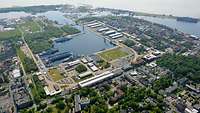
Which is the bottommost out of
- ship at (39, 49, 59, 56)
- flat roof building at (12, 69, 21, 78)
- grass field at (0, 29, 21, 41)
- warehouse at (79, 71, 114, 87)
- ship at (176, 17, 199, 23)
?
flat roof building at (12, 69, 21, 78)

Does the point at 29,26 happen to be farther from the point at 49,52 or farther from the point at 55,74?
the point at 55,74

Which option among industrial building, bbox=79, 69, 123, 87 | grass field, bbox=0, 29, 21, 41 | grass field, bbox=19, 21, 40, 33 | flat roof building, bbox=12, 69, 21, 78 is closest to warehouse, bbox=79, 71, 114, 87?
industrial building, bbox=79, 69, 123, 87

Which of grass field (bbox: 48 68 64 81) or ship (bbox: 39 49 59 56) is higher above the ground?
ship (bbox: 39 49 59 56)

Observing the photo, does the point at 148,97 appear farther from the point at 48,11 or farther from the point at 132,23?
the point at 48,11

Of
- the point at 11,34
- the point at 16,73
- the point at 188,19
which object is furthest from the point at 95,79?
the point at 188,19

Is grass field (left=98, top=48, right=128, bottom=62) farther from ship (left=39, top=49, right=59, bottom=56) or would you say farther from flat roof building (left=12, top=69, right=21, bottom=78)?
flat roof building (left=12, top=69, right=21, bottom=78)

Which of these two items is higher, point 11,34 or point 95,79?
point 11,34

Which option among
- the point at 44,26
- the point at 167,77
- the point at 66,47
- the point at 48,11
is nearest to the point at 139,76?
the point at 167,77
